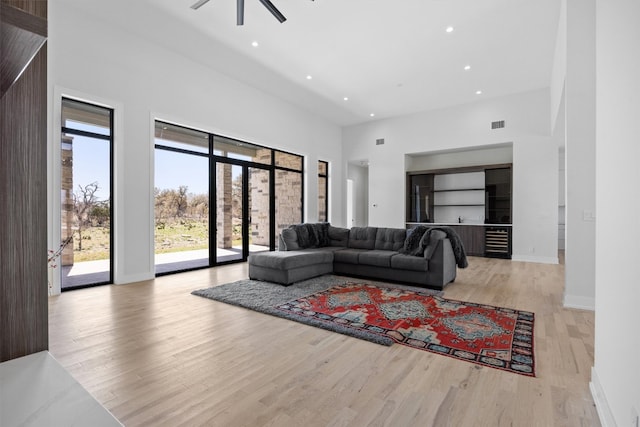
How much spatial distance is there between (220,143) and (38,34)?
6.32 metres

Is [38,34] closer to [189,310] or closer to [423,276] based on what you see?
[189,310]

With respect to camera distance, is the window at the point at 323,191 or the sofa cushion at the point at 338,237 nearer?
Result: the sofa cushion at the point at 338,237

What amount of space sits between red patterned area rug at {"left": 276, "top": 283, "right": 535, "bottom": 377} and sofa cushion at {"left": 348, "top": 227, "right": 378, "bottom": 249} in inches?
53.6

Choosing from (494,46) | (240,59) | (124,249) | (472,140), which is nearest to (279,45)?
(240,59)

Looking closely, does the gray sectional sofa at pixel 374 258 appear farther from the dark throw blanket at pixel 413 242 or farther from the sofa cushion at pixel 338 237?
the sofa cushion at pixel 338 237

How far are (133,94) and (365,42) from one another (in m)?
3.61

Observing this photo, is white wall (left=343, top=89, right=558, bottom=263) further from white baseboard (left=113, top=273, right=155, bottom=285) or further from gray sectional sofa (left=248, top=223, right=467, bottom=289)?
white baseboard (left=113, top=273, right=155, bottom=285)

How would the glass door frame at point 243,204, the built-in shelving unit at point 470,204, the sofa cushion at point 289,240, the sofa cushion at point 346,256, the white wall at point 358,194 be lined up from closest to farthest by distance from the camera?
the sofa cushion at point 346,256 → the sofa cushion at point 289,240 → the glass door frame at point 243,204 → the built-in shelving unit at point 470,204 → the white wall at point 358,194

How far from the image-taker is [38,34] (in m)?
0.34

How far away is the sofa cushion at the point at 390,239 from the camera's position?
16.9 feet

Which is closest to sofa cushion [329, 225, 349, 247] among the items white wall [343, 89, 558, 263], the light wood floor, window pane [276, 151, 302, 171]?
window pane [276, 151, 302, 171]

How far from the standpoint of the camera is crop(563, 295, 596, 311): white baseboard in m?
3.56

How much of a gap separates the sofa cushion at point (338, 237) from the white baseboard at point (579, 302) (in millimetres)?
3204

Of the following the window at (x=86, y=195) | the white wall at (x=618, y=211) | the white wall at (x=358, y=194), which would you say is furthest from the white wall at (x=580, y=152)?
the white wall at (x=358, y=194)
